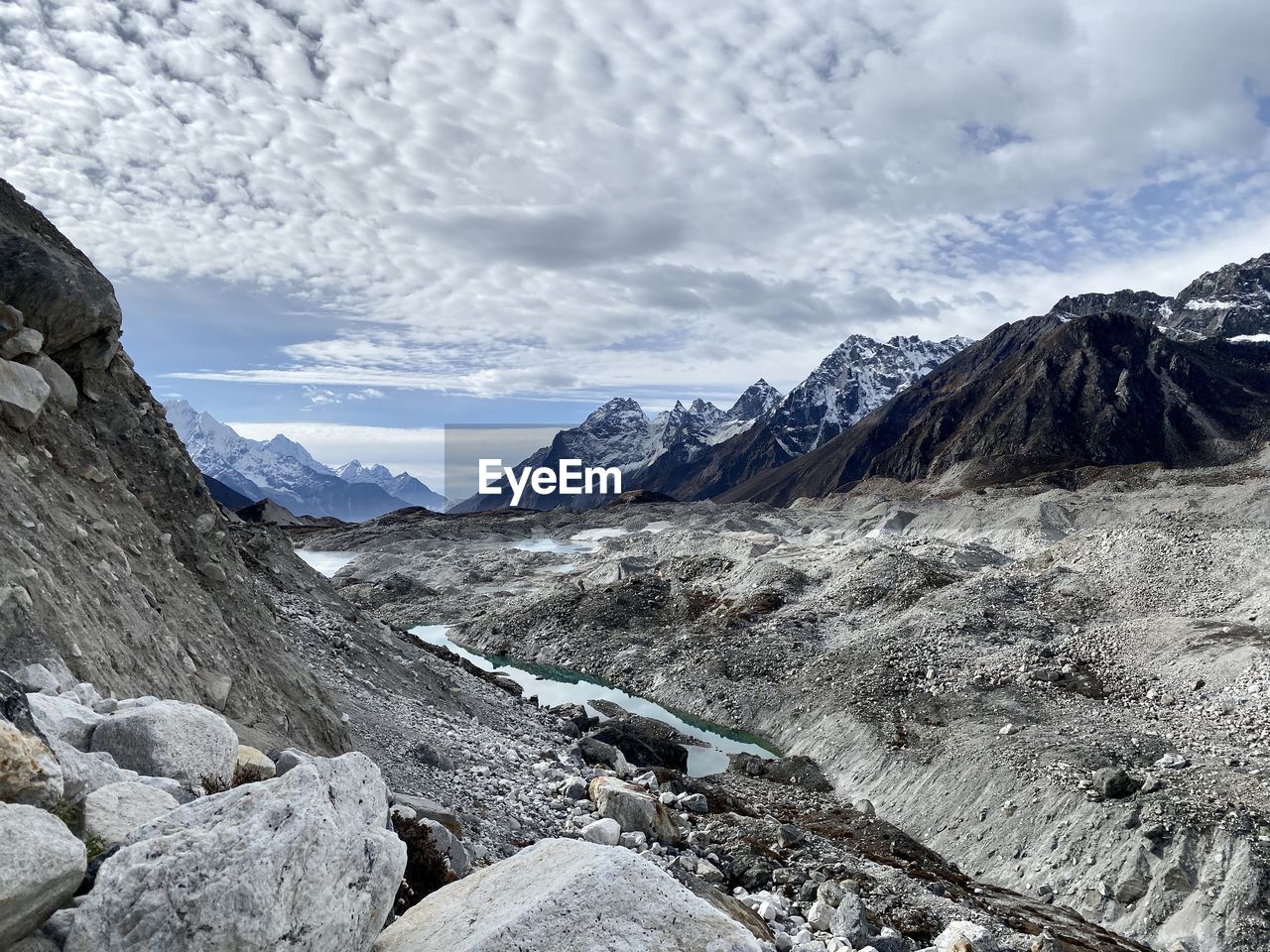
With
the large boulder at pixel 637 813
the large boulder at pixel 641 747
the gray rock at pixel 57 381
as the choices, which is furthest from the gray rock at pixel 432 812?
the large boulder at pixel 641 747

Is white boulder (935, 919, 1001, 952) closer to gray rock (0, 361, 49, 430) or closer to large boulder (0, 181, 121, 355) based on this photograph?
gray rock (0, 361, 49, 430)

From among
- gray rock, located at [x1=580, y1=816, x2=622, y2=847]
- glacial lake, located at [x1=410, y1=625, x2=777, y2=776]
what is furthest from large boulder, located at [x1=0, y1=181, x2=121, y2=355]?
glacial lake, located at [x1=410, y1=625, x2=777, y2=776]

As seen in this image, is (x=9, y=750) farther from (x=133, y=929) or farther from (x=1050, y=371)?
(x=1050, y=371)

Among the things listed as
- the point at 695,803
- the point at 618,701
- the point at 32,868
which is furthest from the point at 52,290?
the point at 618,701

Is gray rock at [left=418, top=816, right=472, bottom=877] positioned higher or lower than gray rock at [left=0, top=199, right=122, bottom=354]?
lower

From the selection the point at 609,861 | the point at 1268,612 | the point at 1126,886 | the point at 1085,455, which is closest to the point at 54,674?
the point at 609,861

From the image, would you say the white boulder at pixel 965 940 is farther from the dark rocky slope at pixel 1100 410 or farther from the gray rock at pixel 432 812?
the dark rocky slope at pixel 1100 410

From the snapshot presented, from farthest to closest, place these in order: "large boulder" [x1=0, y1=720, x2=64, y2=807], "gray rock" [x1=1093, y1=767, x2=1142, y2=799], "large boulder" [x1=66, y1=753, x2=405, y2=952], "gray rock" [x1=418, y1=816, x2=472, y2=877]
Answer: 1. "gray rock" [x1=1093, y1=767, x2=1142, y2=799]
2. "gray rock" [x1=418, y1=816, x2=472, y2=877]
3. "large boulder" [x1=0, y1=720, x2=64, y2=807]
4. "large boulder" [x1=66, y1=753, x2=405, y2=952]
